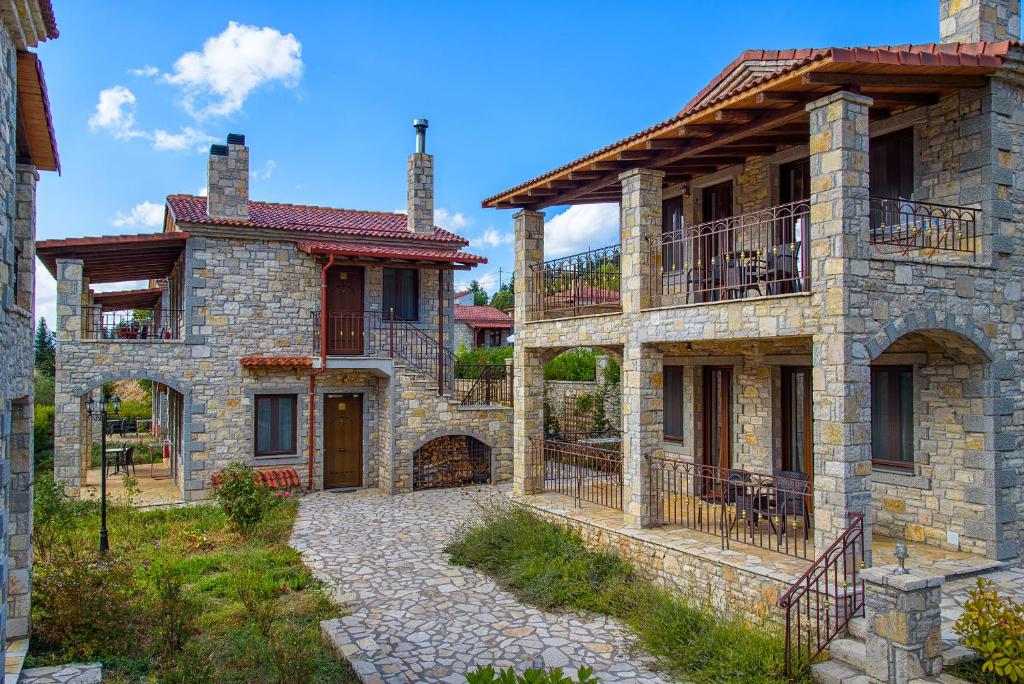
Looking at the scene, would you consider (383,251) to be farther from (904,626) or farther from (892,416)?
(904,626)

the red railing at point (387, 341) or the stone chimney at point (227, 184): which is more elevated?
the stone chimney at point (227, 184)

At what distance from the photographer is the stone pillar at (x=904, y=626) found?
5.98 m

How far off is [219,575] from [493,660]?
197 inches

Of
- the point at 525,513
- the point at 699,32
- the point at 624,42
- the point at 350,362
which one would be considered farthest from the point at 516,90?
the point at 525,513

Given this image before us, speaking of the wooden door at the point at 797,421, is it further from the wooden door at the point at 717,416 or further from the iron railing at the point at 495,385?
the iron railing at the point at 495,385

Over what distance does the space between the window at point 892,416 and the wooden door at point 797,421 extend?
108 centimetres

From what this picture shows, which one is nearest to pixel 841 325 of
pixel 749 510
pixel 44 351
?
pixel 749 510

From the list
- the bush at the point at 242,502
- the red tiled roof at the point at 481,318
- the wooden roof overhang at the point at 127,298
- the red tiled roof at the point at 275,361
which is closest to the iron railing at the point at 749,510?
the bush at the point at 242,502

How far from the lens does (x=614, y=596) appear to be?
350 inches

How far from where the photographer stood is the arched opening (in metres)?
17.0

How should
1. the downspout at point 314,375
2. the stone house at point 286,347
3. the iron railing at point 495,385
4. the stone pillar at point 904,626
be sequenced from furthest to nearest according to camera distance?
the iron railing at point 495,385, the downspout at point 314,375, the stone house at point 286,347, the stone pillar at point 904,626

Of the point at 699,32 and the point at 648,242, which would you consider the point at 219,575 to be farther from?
the point at 699,32

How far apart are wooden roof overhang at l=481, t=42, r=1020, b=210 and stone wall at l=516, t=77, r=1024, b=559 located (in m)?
0.42

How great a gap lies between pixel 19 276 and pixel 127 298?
65.3 ft
